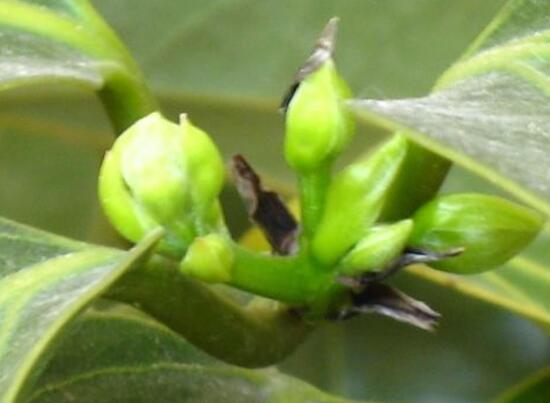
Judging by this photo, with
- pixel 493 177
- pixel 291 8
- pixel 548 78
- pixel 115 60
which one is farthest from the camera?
pixel 291 8

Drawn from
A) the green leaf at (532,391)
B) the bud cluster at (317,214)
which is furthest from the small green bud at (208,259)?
the green leaf at (532,391)

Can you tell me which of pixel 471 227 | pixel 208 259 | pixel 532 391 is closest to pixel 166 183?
pixel 208 259

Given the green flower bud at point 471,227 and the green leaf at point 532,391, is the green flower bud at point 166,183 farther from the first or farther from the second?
the green leaf at point 532,391

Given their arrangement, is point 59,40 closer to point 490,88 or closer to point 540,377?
point 490,88

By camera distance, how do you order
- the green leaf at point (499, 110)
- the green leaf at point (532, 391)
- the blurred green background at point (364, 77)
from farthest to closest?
the blurred green background at point (364, 77) → the green leaf at point (532, 391) → the green leaf at point (499, 110)

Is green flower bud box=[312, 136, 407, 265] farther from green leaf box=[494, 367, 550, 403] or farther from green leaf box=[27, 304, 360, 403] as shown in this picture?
green leaf box=[494, 367, 550, 403]

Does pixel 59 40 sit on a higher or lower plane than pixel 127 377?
higher

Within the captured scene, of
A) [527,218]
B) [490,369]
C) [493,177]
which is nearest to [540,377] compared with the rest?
[490,369]
